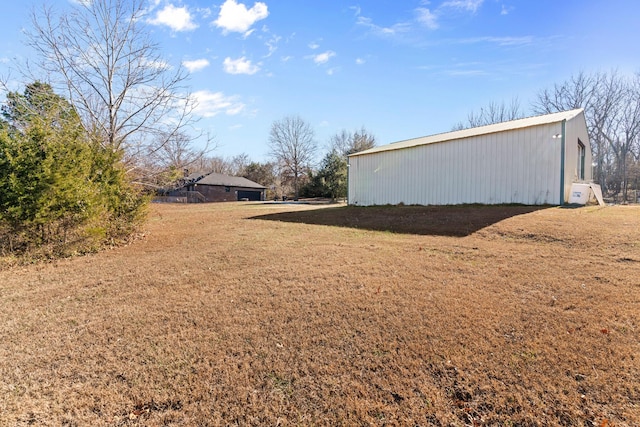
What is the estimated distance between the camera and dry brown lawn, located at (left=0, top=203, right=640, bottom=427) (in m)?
2.23

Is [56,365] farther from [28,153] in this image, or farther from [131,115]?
[131,115]

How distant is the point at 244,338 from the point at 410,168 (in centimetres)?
1347

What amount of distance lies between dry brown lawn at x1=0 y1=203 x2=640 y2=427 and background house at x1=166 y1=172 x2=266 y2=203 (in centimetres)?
3286

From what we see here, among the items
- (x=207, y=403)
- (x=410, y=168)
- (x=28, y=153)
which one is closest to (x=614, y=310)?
(x=207, y=403)

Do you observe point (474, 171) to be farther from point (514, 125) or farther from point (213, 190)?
point (213, 190)

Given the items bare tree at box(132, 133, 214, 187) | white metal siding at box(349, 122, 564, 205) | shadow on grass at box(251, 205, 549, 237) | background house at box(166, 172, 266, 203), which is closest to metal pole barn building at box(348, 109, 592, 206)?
white metal siding at box(349, 122, 564, 205)

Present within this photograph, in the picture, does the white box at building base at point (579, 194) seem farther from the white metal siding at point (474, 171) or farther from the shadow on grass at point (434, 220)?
the shadow on grass at point (434, 220)

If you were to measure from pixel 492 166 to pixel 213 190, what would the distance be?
33.3 metres

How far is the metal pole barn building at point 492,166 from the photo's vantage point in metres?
11.4

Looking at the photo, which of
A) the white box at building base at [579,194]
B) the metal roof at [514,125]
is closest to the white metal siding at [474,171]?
the metal roof at [514,125]

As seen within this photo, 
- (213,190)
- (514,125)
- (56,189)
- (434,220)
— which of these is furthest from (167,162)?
(213,190)

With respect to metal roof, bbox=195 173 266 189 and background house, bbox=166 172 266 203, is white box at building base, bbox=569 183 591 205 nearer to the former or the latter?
background house, bbox=166 172 266 203

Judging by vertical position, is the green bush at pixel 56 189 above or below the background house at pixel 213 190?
below

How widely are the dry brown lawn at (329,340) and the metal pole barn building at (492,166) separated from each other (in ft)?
20.4
